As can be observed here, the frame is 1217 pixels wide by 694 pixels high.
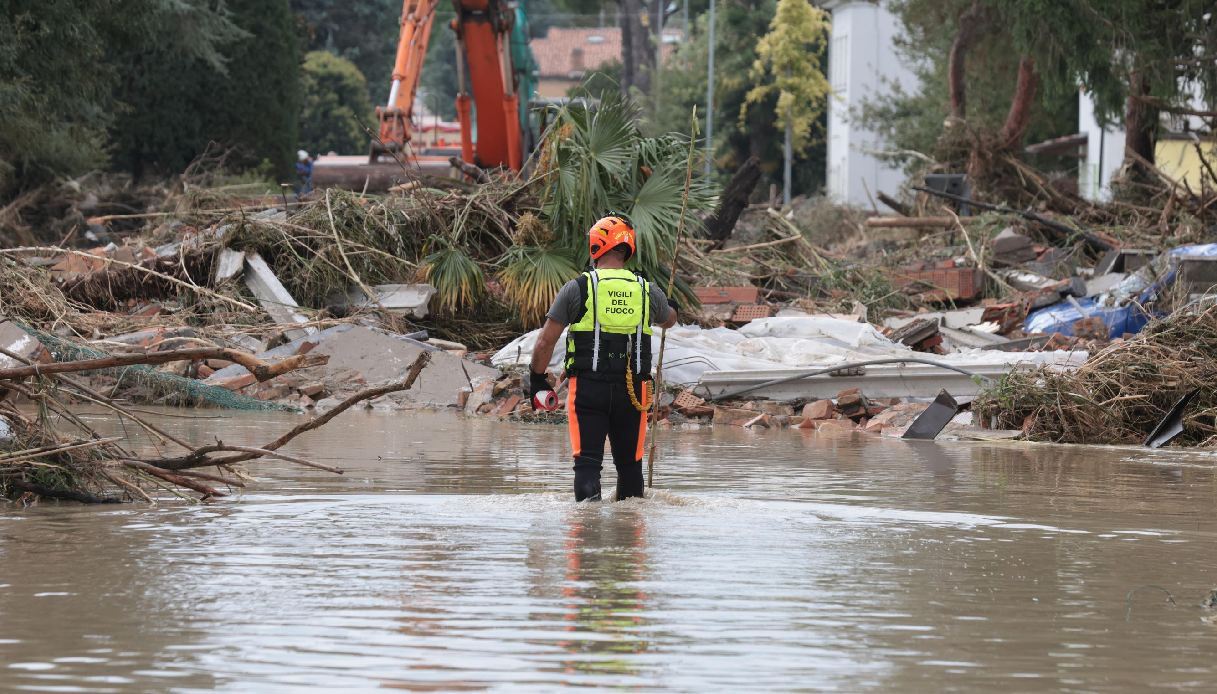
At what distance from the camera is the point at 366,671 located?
5234 mm

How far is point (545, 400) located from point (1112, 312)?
452 inches

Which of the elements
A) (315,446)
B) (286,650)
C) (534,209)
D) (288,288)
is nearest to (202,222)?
(288,288)

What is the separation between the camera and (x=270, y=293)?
1948 centimetres

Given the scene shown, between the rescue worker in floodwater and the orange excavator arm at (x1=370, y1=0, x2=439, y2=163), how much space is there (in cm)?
1711

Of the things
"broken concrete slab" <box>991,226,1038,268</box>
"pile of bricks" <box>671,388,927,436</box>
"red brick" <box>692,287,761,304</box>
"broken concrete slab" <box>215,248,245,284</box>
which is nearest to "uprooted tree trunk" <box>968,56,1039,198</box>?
"broken concrete slab" <box>991,226,1038,268</box>

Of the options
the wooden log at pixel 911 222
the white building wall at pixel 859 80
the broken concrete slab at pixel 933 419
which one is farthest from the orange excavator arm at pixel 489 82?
the white building wall at pixel 859 80

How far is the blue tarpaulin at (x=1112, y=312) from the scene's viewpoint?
61.8 feet

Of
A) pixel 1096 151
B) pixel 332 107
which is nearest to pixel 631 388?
pixel 1096 151

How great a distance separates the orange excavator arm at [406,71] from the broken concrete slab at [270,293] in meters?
6.30

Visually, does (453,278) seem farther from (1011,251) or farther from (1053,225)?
(1053,225)

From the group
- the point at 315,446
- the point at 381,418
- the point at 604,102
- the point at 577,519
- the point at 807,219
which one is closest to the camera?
the point at 577,519

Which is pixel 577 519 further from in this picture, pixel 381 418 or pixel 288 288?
pixel 288 288

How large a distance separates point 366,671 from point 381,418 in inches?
424

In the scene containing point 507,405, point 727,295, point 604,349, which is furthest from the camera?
point 727,295
